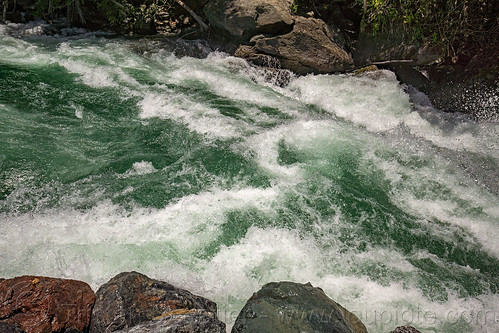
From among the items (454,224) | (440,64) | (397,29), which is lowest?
(454,224)

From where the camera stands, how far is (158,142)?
558 centimetres

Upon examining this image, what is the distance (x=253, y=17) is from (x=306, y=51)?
1247 mm

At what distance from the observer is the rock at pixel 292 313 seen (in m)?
2.86

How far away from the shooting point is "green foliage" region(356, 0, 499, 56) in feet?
22.0

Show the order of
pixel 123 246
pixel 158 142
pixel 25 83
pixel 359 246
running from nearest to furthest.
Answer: pixel 123 246
pixel 359 246
pixel 158 142
pixel 25 83

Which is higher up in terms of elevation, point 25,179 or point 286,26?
point 286,26

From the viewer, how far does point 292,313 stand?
296 centimetres

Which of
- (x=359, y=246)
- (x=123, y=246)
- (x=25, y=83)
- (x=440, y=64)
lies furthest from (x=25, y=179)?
(x=440, y=64)

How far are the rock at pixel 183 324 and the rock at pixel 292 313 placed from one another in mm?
168

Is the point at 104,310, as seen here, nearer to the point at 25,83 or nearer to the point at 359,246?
the point at 359,246

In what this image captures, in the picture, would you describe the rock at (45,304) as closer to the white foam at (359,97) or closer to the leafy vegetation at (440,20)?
the white foam at (359,97)

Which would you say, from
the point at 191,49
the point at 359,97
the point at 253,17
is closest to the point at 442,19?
the point at 359,97

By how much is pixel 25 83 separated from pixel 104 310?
16.8ft

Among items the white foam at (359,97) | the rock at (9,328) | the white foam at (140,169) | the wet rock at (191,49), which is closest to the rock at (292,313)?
the rock at (9,328)
